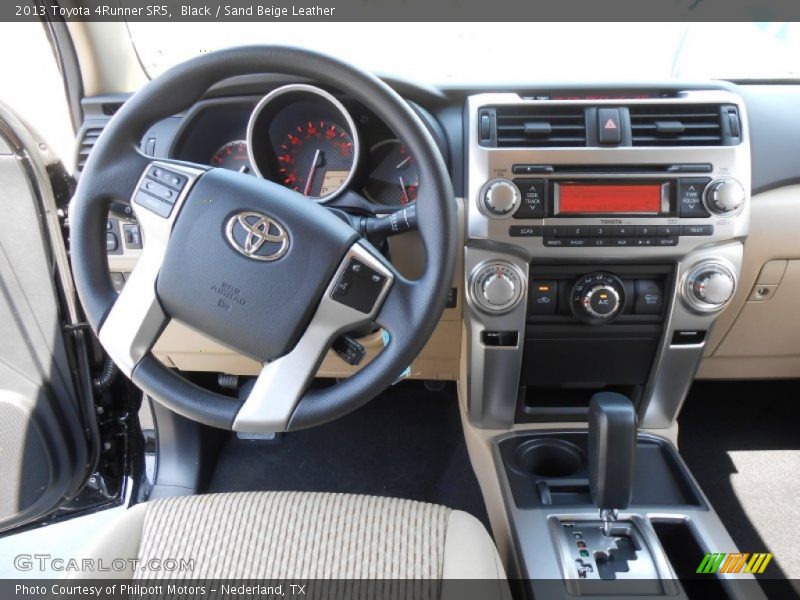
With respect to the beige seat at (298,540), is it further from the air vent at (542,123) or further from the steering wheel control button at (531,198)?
the air vent at (542,123)

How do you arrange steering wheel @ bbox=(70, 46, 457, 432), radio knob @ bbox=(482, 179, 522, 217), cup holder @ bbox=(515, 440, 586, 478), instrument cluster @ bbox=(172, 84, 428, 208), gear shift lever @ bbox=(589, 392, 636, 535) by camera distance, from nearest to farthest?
steering wheel @ bbox=(70, 46, 457, 432), gear shift lever @ bbox=(589, 392, 636, 535), radio knob @ bbox=(482, 179, 522, 217), instrument cluster @ bbox=(172, 84, 428, 208), cup holder @ bbox=(515, 440, 586, 478)

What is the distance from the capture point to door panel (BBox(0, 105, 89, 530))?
49.6 inches

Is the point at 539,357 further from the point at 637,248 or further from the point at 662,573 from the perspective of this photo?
the point at 662,573

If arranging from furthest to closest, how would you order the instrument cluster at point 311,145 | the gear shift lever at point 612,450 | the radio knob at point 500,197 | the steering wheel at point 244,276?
the instrument cluster at point 311,145 → the radio knob at point 500,197 → the gear shift lever at point 612,450 → the steering wheel at point 244,276

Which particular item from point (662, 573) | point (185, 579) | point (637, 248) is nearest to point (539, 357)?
point (637, 248)

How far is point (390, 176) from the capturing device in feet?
4.57

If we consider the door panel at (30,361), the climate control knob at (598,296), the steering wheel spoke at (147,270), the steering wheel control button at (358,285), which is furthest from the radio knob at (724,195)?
the door panel at (30,361)

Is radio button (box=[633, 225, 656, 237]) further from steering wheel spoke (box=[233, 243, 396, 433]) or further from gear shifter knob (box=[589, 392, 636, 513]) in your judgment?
steering wheel spoke (box=[233, 243, 396, 433])

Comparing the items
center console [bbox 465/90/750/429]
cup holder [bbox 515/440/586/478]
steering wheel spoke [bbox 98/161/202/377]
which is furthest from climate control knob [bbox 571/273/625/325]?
steering wheel spoke [bbox 98/161/202/377]

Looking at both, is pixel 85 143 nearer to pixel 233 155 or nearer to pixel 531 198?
pixel 233 155

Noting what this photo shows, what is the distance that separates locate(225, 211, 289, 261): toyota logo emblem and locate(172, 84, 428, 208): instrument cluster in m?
0.34

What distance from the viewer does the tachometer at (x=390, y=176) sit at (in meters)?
1.36
